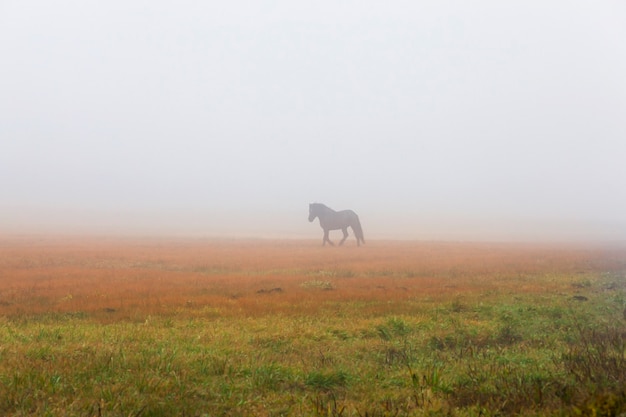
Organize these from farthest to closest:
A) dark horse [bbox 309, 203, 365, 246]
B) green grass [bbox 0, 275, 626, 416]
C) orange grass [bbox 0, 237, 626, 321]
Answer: dark horse [bbox 309, 203, 365, 246] < orange grass [bbox 0, 237, 626, 321] < green grass [bbox 0, 275, 626, 416]

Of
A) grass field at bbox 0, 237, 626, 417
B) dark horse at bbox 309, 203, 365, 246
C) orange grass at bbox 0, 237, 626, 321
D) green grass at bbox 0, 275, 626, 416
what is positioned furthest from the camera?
dark horse at bbox 309, 203, 365, 246

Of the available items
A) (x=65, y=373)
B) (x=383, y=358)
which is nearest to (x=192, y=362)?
(x=65, y=373)

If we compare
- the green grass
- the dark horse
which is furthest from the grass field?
the dark horse

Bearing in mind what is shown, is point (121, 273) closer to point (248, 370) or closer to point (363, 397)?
point (248, 370)

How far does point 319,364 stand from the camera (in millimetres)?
8625

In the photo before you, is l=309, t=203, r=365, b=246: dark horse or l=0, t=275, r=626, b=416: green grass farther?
l=309, t=203, r=365, b=246: dark horse

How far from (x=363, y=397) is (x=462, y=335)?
5.21 m

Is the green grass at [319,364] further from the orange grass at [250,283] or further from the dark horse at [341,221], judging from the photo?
the dark horse at [341,221]

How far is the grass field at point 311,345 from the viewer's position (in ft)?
20.9

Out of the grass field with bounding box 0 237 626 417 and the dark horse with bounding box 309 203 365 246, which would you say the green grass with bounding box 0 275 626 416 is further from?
the dark horse with bounding box 309 203 365 246

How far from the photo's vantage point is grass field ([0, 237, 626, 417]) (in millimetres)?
6379

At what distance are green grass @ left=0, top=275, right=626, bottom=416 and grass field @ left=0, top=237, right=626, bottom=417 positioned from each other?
33 millimetres

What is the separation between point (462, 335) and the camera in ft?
37.4

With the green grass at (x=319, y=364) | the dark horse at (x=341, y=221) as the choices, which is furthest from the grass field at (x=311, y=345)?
the dark horse at (x=341, y=221)
